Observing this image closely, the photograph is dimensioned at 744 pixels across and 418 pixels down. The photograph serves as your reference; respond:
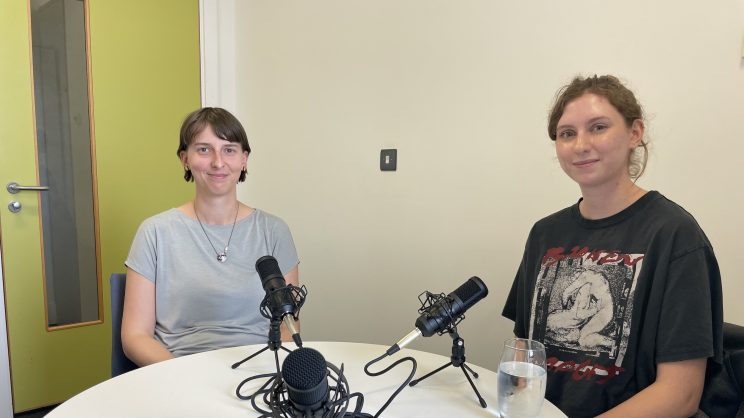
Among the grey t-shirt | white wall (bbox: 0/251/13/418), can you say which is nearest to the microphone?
the grey t-shirt

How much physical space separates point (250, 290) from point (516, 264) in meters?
0.95

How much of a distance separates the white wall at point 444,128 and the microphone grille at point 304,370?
3.97 ft

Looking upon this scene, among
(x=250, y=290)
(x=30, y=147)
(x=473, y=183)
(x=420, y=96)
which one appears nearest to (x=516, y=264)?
(x=473, y=183)

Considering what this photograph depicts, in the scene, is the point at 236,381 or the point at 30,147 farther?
the point at 30,147

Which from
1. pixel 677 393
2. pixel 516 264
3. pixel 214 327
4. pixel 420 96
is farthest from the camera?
pixel 420 96

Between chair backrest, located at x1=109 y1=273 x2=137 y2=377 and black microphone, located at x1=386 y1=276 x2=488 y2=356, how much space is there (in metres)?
0.91

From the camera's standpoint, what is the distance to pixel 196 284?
135 centimetres

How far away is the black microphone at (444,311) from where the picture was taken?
816 millimetres

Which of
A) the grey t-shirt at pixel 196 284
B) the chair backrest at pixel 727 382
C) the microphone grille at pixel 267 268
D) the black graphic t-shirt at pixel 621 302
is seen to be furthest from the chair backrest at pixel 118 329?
the chair backrest at pixel 727 382

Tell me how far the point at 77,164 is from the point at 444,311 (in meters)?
2.14

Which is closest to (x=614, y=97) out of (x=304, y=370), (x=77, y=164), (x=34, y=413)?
(x=304, y=370)

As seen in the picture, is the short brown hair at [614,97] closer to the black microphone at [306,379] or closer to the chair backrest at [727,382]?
the chair backrest at [727,382]

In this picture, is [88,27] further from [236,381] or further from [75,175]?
[236,381]

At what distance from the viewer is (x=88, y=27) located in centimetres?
222
